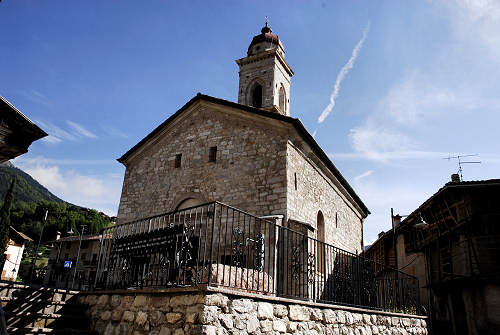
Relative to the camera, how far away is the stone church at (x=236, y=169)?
11.4 meters

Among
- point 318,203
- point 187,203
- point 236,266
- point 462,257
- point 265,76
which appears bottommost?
point 236,266

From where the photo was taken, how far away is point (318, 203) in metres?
13.7

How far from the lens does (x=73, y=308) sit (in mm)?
6930

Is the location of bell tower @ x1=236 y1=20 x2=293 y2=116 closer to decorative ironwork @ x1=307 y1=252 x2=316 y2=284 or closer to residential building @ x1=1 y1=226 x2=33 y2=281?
decorative ironwork @ x1=307 y1=252 x2=316 y2=284

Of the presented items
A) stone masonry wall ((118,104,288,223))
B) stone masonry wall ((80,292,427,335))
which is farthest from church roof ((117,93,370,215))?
stone masonry wall ((80,292,427,335))

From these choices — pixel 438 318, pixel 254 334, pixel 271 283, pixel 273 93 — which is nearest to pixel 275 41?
pixel 273 93

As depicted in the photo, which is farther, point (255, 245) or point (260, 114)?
point (260, 114)

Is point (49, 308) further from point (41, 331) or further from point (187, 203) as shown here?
point (187, 203)

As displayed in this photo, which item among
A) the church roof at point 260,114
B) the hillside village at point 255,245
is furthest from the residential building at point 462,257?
the church roof at point 260,114

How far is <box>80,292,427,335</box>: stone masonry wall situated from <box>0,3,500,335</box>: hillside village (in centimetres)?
2

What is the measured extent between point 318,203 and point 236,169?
12.0 feet

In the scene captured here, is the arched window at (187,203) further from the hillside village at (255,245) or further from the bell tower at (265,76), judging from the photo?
the bell tower at (265,76)

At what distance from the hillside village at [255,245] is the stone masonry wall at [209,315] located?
2 cm

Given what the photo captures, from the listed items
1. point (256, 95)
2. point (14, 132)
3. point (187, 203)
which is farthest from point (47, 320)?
point (256, 95)
